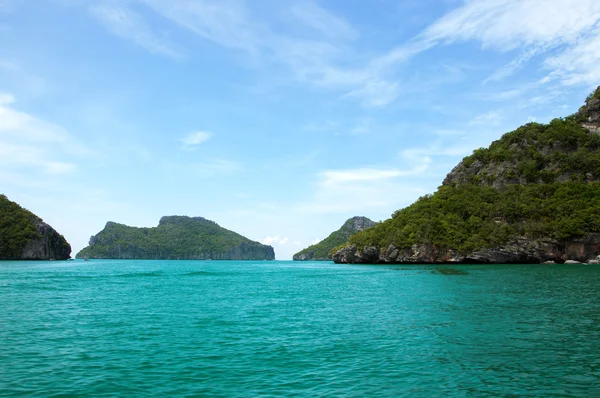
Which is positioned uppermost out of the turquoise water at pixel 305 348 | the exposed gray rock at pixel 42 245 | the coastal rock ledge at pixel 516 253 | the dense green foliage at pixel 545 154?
the dense green foliage at pixel 545 154

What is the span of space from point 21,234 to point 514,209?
588 ft

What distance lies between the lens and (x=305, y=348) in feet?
70.6

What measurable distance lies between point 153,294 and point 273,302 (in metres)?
17.6

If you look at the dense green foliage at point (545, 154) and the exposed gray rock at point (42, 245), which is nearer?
the dense green foliage at point (545, 154)

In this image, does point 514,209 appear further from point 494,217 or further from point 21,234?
point 21,234

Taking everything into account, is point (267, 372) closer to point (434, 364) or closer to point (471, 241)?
point (434, 364)

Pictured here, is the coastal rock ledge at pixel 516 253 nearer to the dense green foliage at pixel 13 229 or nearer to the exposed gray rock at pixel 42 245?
the dense green foliage at pixel 13 229

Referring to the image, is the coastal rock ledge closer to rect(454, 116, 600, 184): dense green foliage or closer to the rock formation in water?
rect(454, 116, 600, 184): dense green foliage

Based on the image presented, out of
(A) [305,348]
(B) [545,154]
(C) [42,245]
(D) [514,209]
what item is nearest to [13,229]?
(C) [42,245]

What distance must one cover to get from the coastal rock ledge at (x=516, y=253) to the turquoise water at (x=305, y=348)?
80923 mm

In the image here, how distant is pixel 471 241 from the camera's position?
120812 millimetres

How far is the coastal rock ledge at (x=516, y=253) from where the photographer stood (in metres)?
107

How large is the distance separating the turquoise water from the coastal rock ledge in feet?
265

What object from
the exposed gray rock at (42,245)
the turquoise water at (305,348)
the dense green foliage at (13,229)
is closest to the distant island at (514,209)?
the turquoise water at (305,348)
